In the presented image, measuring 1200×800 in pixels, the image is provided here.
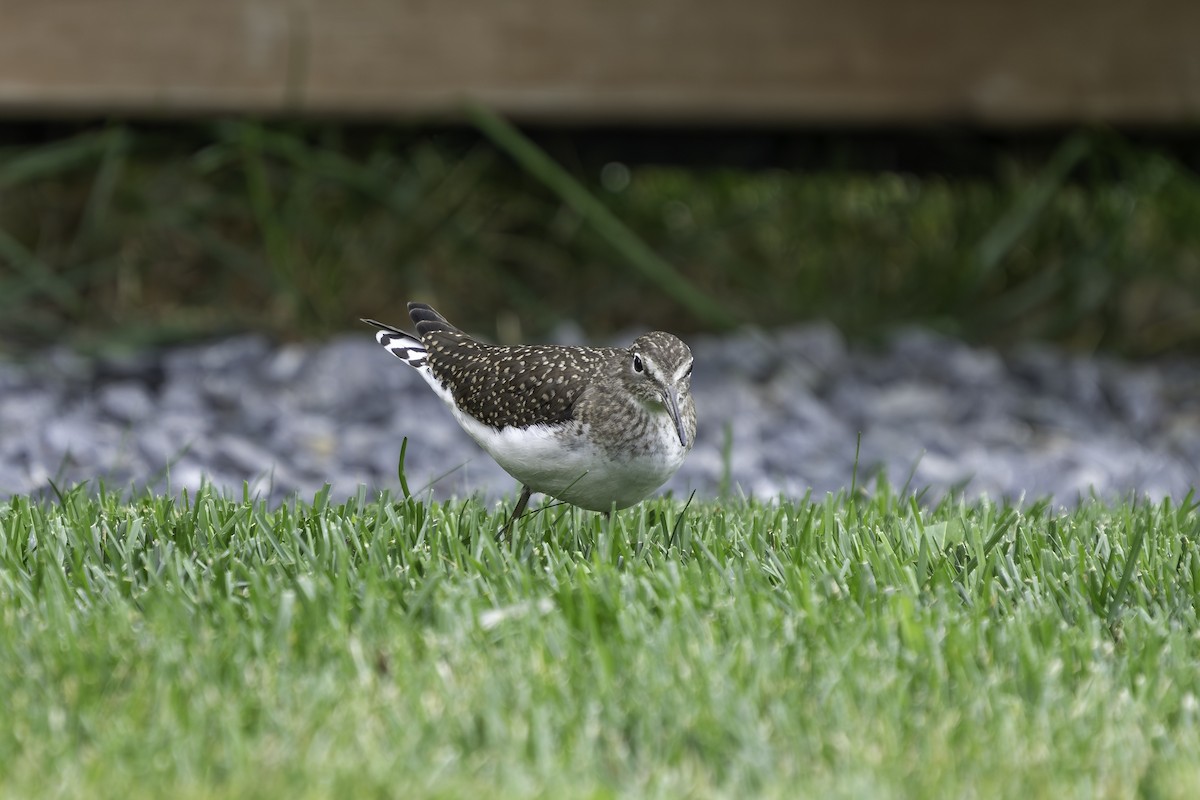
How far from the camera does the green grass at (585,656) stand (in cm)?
255

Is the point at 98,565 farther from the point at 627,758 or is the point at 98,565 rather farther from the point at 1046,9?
the point at 1046,9

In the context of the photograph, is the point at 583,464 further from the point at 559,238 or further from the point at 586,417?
the point at 559,238

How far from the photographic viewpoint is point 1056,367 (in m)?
7.23

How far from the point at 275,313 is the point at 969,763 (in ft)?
17.0

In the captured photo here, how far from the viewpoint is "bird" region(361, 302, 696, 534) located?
3.81 m

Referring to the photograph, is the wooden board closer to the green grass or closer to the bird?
the bird

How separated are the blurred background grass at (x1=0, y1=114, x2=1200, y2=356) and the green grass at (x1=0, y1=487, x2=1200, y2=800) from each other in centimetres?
284

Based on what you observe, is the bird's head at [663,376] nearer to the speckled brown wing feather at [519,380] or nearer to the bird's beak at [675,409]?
the bird's beak at [675,409]

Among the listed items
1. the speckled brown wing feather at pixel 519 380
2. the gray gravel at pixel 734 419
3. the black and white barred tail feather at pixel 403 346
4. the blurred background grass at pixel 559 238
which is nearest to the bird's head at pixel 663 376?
the speckled brown wing feather at pixel 519 380

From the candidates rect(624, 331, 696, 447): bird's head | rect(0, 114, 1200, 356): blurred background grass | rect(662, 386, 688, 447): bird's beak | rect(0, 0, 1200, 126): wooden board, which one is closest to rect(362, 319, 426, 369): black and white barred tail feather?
rect(624, 331, 696, 447): bird's head

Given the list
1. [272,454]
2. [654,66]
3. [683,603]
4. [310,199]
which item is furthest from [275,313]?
[683,603]

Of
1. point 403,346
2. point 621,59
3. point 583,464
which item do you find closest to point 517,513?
point 583,464

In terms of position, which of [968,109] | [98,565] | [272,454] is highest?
[968,109]

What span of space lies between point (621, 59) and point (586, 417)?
3506mm
